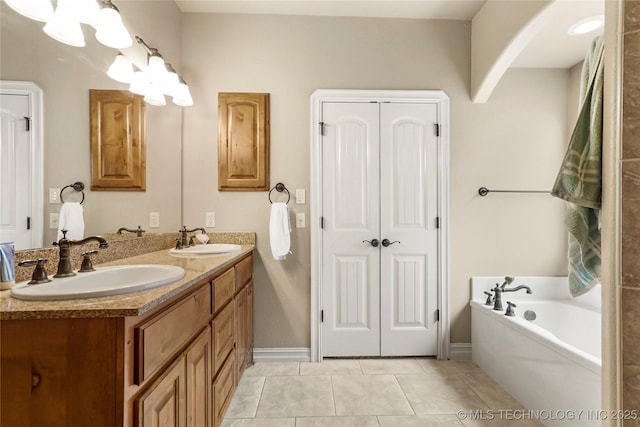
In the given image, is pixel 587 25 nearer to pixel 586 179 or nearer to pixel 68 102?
pixel 586 179

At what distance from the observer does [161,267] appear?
4.08ft

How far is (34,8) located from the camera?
1.11 metres

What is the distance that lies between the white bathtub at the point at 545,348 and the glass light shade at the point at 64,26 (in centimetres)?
268

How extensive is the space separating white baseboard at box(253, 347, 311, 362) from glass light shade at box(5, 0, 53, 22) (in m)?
2.25

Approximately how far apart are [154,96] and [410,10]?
Answer: 1.95m

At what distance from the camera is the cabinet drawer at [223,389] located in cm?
143

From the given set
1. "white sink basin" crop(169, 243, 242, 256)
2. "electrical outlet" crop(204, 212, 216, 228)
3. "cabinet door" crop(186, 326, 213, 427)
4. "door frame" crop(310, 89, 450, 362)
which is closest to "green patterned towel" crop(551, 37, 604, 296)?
"door frame" crop(310, 89, 450, 362)

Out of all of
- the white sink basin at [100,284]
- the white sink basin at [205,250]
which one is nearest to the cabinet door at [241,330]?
the white sink basin at [205,250]

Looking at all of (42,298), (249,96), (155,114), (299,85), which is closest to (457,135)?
(299,85)

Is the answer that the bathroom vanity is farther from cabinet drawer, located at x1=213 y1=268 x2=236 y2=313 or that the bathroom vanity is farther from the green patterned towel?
the green patterned towel

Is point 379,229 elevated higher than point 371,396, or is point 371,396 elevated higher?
point 379,229

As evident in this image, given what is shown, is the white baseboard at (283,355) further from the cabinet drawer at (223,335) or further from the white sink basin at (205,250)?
the white sink basin at (205,250)

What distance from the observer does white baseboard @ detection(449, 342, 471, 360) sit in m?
2.35

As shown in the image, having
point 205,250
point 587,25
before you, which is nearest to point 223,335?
point 205,250
